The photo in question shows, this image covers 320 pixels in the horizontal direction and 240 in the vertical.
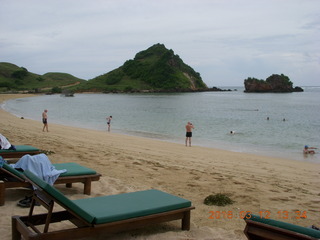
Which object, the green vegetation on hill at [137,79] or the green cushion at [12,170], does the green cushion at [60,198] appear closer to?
the green cushion at [12,170]

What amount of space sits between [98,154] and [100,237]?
19.3ft

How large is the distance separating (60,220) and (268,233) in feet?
7.44

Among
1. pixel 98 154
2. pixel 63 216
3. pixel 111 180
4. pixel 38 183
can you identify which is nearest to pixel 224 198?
pixel 111 180

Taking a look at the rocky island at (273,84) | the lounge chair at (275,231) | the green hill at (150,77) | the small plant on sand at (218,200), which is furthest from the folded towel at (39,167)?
the rocky island at (273,84)

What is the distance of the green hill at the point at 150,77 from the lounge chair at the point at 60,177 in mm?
129414

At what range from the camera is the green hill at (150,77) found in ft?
465

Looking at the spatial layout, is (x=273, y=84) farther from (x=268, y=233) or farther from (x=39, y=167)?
(x=268, y=233)

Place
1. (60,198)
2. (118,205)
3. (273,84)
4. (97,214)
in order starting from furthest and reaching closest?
1. (273,84)
2. (118,205)
3. (97,214)
4. (60,198)

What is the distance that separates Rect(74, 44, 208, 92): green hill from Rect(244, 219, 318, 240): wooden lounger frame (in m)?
132

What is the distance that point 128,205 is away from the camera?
13.6 ft

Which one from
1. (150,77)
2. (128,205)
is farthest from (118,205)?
(150,77)

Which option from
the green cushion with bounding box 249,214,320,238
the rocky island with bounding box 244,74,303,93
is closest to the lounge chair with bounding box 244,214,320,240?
the green cushion with bounding box 249,214,320,238

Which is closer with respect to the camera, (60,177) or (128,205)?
(128,205)

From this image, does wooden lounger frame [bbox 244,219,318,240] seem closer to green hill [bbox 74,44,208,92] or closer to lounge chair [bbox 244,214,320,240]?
lounge chair [bbox 244,214,320,240]
